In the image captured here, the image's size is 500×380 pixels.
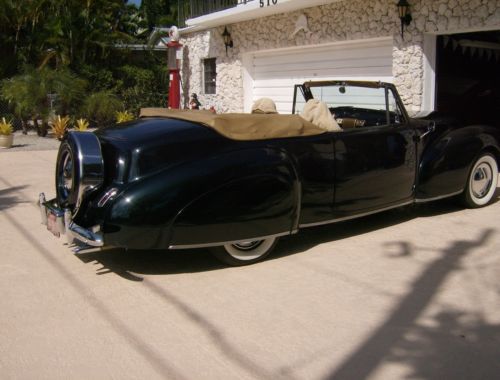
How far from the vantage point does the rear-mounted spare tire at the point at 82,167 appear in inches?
168

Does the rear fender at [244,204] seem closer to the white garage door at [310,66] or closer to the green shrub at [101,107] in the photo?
the white garage door at [310,66]

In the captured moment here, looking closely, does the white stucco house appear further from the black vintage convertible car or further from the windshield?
the black vintage convertible car

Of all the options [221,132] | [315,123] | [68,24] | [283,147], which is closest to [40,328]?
[221,132]

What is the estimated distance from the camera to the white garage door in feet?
34.6

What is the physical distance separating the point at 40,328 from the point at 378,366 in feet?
6.72

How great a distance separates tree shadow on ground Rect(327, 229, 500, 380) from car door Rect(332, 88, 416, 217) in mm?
1276

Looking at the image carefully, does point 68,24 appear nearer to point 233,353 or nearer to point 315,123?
point 315,123

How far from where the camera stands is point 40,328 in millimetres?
3645

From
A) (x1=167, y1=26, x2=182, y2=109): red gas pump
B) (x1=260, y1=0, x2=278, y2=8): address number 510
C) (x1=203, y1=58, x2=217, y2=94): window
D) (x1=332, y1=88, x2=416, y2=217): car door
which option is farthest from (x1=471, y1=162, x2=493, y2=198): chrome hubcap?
(x1=167, y1=26, x2=182, y2=109): red gas pump

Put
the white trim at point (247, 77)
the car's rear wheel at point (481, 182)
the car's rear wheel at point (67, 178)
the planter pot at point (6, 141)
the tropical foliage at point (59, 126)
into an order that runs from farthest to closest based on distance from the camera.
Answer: the white trim at point (247, 77)
the tropical foliage at point (59, 126)
the planter pot at point (6, 141)
the car's rear wheel at point (481, 182)
the car's rear wheel at point (67, 178)

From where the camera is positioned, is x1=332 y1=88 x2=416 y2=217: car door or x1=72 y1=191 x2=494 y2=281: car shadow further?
x1=332 y1=88 x2=416 y2=217: car door

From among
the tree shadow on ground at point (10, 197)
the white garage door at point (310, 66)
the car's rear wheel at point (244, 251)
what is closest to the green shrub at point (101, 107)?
the white garage door at point (310, 66)

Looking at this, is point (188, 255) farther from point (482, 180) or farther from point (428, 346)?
point (482, 180)

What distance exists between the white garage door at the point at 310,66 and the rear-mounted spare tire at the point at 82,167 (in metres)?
6.94
